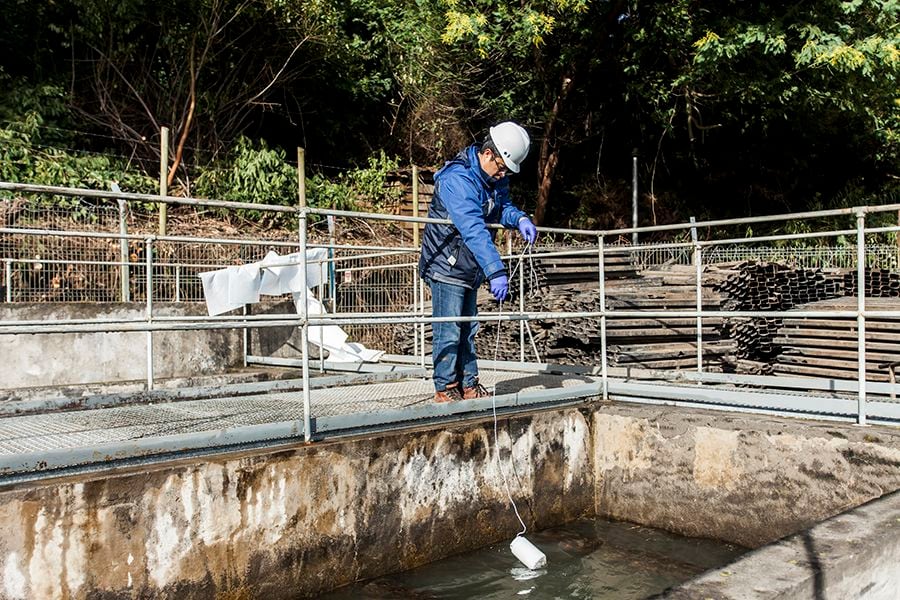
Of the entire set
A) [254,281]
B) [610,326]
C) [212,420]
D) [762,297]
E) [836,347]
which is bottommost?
[212,420]

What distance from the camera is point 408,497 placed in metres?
3.99

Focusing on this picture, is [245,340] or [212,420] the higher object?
[245,340]

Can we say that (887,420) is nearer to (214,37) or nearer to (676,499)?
(676,499)

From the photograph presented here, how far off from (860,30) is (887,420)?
1331cm

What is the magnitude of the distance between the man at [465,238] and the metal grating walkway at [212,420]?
314 mm

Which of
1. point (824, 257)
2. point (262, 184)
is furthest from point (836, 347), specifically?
point (262, 184)

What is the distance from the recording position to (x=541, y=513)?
4629mm

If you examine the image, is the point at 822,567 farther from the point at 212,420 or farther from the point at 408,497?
the point at 212,420

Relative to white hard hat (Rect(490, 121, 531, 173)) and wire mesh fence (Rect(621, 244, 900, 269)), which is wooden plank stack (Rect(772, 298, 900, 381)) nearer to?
wire mesh fence (Rect(621, 244, 900, 269))

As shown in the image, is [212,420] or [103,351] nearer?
[212,420]

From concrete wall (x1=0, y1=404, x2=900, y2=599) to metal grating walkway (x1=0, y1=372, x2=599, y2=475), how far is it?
15cm

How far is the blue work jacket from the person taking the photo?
417cm

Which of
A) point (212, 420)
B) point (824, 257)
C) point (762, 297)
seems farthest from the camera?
point (824, 257)

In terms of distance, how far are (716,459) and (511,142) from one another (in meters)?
2.18
